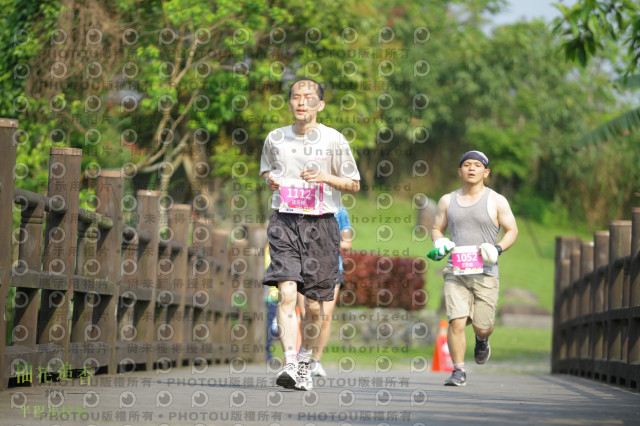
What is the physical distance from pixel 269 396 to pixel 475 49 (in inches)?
1512

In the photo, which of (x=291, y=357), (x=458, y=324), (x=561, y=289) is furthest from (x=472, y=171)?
(x=561, y=289)

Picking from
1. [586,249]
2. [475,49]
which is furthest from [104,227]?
[475,49]

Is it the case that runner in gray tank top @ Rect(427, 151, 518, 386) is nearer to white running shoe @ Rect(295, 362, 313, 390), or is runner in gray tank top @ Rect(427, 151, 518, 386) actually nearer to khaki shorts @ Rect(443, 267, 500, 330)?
khaki shorts @ Rect(443, 267, 500, 330)

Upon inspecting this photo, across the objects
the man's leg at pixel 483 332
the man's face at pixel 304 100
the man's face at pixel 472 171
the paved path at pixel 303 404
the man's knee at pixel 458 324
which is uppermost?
the man's face at pixel 304 100

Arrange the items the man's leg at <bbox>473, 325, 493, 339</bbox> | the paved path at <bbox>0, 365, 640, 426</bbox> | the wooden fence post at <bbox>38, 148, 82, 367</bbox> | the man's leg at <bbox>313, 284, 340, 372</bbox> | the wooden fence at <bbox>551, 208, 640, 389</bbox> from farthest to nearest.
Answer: the man's leg at <bbox>313, 284, 340, 372</bbox> → the man's leg at <bbox>473, 325, 493, 339</bbox> → the wooden fence at <bbox>551, 208, 640, 389</bbox> → the wooden fence post at <bbox>38, 148, 82, 367</bbox> → the paved path at <bbox>0, 365, 640, 426</bbox>

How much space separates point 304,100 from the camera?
711cm

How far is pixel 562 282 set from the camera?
47.5 feet

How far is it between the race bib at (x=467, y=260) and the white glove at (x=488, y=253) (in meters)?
0.08

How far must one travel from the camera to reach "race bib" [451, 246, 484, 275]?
8.26 m

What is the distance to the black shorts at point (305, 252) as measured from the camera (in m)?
7.11

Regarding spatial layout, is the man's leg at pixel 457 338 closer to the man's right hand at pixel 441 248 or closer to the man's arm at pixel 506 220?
the man's right hand at pixel 441 248

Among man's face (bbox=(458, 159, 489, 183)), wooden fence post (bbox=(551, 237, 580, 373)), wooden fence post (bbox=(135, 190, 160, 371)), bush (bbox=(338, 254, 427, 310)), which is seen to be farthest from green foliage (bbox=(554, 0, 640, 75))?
bush (bbox=(338, 254, 427, 310))

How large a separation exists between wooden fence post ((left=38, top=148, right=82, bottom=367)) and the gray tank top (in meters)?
3.00

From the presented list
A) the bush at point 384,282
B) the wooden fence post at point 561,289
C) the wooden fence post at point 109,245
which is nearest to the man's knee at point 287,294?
the wooden fence post at point 109,245
